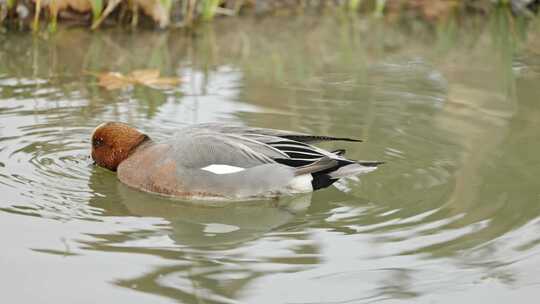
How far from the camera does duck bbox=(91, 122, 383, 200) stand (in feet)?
15.8

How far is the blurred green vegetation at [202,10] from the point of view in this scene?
8.62 metres

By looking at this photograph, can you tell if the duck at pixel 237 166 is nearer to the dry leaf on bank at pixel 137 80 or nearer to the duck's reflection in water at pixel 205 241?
the duck's reflection in water at pixel 205 241

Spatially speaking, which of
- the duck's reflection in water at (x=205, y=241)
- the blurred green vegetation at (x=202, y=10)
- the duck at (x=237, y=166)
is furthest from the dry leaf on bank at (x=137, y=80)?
the duck at (x=237, y=166)

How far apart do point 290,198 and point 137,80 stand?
2.53 metres

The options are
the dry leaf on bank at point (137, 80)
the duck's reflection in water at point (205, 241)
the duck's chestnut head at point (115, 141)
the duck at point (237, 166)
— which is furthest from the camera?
the dry leaf on bank at point (137, 80)

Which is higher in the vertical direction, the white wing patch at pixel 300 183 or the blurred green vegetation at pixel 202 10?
the blurred green vegetation at pixel 202 10

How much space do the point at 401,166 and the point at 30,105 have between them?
2562 millimetres

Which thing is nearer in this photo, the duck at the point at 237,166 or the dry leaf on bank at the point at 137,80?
the duck at the point at 237,166

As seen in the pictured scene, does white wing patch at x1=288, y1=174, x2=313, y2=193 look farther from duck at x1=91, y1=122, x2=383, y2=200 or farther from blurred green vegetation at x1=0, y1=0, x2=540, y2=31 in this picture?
blurred green vegetation at x1=0, y1=0, x2=540, y2=31

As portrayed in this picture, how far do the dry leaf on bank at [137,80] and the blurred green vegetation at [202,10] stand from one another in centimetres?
135

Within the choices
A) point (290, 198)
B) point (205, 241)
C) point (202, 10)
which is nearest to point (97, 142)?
point (290, 198)

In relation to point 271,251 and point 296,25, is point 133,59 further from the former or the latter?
point 271,251

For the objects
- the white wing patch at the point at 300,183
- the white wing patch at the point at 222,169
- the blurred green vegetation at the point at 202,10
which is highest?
the blurred green vegetation at the point at 202,10

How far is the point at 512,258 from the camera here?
13.3ft
